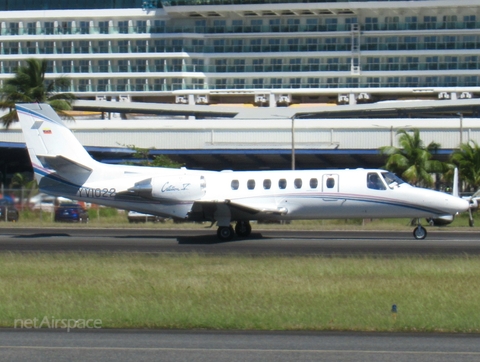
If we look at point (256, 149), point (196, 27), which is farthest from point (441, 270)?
point (196, 27)

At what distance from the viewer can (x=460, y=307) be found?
14.0 meters

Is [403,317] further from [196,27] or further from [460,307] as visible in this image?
[196,27]

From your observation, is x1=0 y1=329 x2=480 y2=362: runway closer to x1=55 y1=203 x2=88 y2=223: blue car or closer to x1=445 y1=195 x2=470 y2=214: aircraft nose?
x1=445 y1=195 x2=470 y2=214: aircraft nose

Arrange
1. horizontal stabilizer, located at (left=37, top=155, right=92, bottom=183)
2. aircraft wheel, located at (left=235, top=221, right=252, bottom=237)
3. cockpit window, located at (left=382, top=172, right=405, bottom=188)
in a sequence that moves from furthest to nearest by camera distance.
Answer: aircraft wheel, located at (left=235, top=221, right=252, bottom=237) → horizontal stabilizer, located at (left=37, top=155, right=92, bottom=183) → cockpit window, located at (left=382, top=172, right=405, bottom=188)

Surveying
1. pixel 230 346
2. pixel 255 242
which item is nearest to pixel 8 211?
pixel 255 242

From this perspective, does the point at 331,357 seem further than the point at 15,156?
No

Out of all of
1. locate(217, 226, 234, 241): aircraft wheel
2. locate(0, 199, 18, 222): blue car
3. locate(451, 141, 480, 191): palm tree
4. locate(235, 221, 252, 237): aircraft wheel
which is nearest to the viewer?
locate(217, 226, 234, 241): aircraft wheel

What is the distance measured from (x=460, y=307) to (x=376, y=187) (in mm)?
13496

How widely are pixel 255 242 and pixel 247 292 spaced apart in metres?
11.3

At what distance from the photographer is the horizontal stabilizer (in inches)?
1107

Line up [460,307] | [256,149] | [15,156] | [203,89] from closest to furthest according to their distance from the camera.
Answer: [460,307] → [256,149] → [15,156] → [203,89]

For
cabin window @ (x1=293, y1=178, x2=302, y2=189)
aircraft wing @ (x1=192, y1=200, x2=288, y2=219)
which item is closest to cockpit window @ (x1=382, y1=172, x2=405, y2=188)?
cabin window @ (x1=293, y1=178, x2=302, y2=189)

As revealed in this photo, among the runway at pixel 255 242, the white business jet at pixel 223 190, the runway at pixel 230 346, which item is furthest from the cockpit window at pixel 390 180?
the runway at pixel 230 346

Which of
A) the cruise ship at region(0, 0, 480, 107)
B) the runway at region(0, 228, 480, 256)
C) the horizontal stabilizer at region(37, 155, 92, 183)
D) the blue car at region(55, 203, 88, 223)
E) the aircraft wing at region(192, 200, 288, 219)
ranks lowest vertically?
the blue car at region(55, 203, 88, 223)
